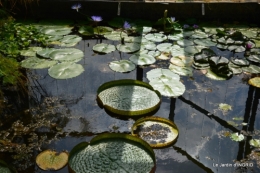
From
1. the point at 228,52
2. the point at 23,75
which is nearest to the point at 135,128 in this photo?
the point at 23,75

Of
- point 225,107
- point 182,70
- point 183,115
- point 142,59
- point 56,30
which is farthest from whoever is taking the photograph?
point 56,30

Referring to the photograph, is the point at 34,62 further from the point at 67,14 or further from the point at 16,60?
the point at 67,14

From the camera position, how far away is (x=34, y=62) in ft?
11.5

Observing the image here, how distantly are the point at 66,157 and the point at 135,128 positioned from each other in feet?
2.02

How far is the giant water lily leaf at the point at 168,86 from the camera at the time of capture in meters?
3.08

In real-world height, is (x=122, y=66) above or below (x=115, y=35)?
below

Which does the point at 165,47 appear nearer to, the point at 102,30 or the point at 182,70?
the point at 182,70

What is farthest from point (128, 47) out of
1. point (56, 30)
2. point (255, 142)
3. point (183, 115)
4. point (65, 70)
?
point (255, 142)

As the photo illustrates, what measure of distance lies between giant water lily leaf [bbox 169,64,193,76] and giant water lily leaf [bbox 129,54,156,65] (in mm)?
246

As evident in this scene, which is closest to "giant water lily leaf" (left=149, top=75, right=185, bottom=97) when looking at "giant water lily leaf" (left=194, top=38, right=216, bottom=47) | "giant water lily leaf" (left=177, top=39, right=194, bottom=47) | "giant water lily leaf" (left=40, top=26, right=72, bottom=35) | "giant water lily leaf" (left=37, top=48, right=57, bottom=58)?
"giant water lily leaf" (left=177, top=39, right=194, bottom=47)

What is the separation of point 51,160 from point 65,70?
1260 millimetres

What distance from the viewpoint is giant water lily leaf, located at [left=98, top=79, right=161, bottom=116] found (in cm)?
279

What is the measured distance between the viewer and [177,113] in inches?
113

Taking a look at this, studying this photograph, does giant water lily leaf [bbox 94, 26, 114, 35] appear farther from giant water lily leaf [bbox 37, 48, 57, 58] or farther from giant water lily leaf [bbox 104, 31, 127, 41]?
giant water lily leaf [bbox 37, 48, 57, 58]
